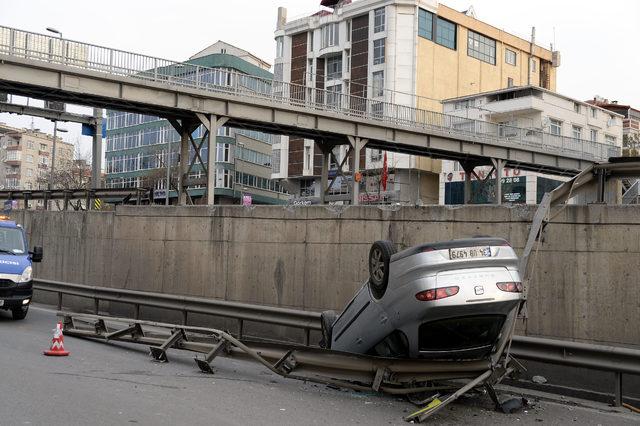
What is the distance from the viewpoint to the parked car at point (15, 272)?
1291cm

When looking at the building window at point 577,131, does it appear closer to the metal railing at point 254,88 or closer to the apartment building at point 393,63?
the metal railing at point 254,88

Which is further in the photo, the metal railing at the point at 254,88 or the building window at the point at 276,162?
the building window at the point at 276,162

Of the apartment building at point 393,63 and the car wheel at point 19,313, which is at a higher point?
the apartment building at point 393,63

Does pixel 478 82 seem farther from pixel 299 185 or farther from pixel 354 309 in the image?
pixel 354 309

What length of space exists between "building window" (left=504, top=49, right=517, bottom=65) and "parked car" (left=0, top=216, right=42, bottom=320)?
7000 centimetres

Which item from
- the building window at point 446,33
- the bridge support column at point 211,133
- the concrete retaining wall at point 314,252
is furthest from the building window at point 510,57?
the concrete retaining wall at point 314,252

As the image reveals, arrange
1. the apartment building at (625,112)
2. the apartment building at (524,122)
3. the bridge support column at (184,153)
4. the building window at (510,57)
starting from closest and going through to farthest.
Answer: the bridge support column at (184,153)
the apartment building at (524,122)
the building window at (510,57)
the apartment building at (625,112)

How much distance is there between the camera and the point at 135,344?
10930mm

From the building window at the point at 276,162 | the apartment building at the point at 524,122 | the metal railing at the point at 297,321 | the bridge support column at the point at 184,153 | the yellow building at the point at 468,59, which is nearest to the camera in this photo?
the metal railing at the point at 297,321

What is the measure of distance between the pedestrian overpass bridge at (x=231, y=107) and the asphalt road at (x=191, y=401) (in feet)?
70.0

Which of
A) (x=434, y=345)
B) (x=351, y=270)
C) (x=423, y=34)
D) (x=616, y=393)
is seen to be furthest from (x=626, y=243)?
(x=423, y=34)

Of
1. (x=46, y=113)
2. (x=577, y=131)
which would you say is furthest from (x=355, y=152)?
(x=577, y=131)

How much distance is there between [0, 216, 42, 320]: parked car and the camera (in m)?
12.9

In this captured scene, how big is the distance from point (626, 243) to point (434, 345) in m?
3.61
